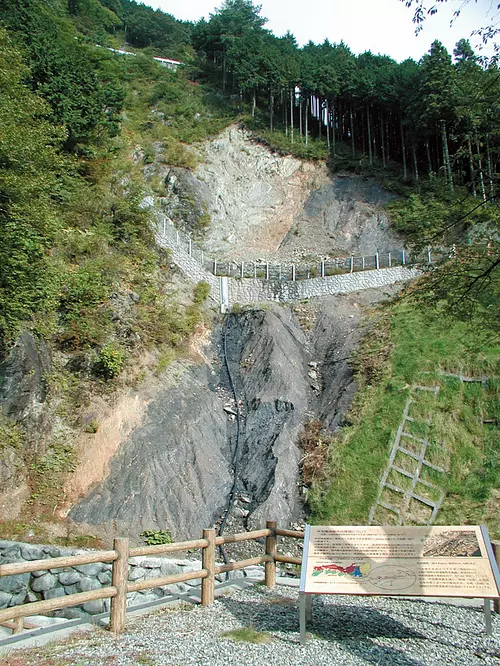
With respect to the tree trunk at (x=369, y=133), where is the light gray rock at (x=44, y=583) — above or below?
below

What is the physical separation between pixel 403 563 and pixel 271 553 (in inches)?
146

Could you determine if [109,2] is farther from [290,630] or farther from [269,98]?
[290,630]

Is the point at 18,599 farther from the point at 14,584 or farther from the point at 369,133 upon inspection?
the point at 369,133

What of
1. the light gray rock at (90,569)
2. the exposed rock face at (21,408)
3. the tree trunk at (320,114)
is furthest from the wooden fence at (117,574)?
the tree trunk at (320,114)

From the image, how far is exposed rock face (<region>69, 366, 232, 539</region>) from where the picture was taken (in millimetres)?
12906

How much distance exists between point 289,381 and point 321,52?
127 feet

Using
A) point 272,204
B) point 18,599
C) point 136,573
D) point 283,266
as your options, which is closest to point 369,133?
point 272,204

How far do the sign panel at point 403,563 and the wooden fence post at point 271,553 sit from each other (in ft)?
8.47

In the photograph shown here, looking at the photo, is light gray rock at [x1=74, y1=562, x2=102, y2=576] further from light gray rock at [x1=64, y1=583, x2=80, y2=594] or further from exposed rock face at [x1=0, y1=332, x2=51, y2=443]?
exposed rock face at [x1=0, y1=332, x2=51, y2=443]

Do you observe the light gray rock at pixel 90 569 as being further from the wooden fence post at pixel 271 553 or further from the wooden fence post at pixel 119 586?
the wooden fence post at pixel 119 586

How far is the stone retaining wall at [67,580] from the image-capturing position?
9.70 meters

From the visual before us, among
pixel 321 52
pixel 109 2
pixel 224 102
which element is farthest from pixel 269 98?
pixel 109 2

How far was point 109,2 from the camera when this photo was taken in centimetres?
6488

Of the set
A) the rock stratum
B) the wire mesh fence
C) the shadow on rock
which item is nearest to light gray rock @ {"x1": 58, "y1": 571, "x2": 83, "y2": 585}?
the rock stratum
